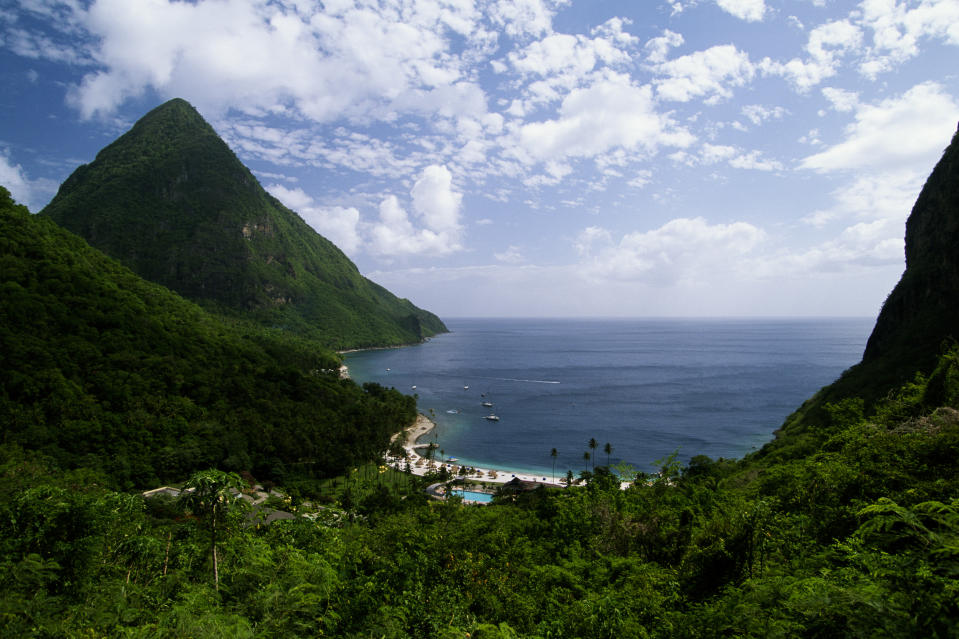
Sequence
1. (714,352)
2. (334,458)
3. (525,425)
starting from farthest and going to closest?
(714,352), (525,425), (334,458)

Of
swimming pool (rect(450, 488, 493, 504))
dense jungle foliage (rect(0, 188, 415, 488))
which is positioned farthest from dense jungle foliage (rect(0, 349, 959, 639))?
dense jungle foliage (rect(0, 188, 415, 488))

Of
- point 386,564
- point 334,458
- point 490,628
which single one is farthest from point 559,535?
point 334,458

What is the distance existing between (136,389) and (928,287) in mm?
87767

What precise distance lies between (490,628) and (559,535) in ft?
34.2

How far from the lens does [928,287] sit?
45.8m

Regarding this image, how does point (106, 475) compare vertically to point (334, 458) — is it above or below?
above

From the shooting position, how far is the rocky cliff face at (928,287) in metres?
40.8

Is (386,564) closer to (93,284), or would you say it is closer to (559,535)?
(559,535)

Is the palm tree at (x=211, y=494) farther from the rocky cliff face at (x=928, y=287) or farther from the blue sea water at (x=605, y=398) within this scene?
the blue sea water at (x=605, y=398)

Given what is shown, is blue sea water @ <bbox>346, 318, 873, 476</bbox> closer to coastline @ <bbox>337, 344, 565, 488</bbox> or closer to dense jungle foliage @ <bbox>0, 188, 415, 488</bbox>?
coastline @ <bbox>337, 344, 565, 488</bbox>

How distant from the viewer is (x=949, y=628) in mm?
3592

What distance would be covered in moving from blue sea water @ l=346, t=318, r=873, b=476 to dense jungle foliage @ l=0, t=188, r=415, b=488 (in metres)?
20.2

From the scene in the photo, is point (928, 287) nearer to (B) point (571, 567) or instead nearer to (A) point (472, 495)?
(A) point (472, 495)

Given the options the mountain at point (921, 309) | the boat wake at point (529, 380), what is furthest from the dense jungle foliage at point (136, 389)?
the mountain at point (921, 309)
